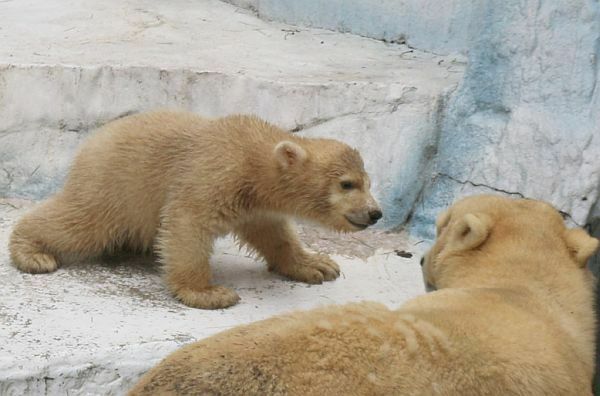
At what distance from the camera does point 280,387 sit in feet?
9.14

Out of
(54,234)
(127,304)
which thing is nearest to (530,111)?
(127,304)

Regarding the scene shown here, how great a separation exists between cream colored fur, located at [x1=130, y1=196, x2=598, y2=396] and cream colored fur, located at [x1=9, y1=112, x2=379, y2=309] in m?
0.95

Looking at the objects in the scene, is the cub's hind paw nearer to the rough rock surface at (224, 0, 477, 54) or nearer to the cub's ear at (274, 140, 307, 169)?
the cub's ear at (274, 140, 307, 169)

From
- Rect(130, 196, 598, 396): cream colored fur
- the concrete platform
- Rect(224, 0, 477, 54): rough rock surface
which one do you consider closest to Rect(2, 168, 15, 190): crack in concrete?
the concrete platform

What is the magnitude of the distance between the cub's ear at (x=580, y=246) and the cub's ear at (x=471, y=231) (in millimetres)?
332

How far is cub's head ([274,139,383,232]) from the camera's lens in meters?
4.91

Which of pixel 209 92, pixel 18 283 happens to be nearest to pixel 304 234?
pixel 209 92

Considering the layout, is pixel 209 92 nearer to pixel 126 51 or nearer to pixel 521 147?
pixel 126 51

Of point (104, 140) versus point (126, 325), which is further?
point (104, 140)

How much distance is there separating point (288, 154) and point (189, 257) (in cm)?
70

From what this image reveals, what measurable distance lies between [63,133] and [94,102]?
27 centimetres

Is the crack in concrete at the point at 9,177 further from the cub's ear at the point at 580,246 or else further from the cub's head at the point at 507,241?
the cub's ear at the point at 580,246

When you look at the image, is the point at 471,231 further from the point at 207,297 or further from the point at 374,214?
the point at 207,297

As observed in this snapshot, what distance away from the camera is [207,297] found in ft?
15.9
